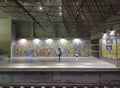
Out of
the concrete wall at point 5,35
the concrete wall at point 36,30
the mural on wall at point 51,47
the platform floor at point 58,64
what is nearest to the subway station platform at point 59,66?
the platform floor at point 58,64

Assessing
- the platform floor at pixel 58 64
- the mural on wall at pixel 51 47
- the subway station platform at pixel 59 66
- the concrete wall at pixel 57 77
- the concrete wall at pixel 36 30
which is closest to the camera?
the concrete wall at pixel 57 77

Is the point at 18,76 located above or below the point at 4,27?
below

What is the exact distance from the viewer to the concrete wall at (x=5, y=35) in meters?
24.7

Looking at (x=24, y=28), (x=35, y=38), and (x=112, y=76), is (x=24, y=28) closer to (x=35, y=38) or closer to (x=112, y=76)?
(x=35, y=38)

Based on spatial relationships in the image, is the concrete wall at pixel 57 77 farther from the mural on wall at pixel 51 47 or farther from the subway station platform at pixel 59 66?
the mural on wall at pixel 51 47

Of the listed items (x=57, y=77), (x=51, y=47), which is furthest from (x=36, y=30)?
(x=57, y=77)

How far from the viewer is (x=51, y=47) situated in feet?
99.4

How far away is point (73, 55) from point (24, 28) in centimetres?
988

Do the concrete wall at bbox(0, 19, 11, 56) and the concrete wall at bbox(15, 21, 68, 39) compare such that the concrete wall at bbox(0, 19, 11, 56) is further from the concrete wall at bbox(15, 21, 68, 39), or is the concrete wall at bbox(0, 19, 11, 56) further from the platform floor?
the platform floor

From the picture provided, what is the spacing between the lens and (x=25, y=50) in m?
30.2

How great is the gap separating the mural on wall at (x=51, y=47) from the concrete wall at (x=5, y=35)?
4.89 metres

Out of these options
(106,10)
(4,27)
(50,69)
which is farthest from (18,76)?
(4,27)

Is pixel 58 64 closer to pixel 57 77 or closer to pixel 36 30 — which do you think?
pixel 57 77

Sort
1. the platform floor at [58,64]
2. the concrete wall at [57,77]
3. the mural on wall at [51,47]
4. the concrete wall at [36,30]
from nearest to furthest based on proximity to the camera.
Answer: the concrete wall at [57,77], the platform floor at [58,64], the concrete wall at [36,30], the mural on wall at [51,47]
